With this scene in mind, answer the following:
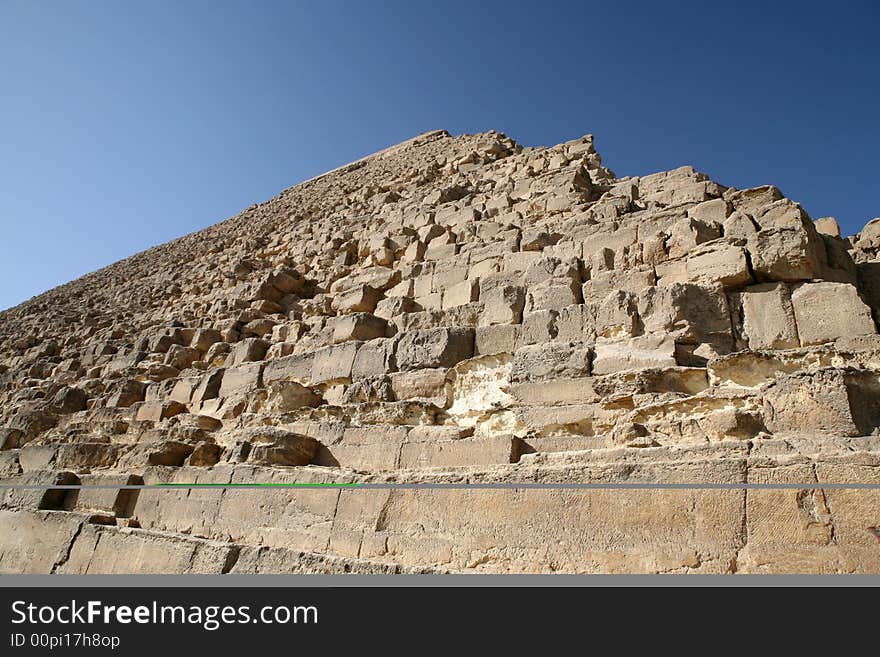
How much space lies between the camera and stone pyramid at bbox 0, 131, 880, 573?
3355 millimetres

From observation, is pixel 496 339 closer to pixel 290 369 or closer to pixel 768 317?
pixel 768 317

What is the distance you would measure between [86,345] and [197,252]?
21.6 feet

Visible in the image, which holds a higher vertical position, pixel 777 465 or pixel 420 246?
pixel 420 246

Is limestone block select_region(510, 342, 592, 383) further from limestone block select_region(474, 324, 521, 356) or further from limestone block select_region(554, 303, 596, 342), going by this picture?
limestone block select_region(474, 324, 521, 356)

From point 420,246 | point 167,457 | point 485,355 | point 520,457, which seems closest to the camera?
point 520,457

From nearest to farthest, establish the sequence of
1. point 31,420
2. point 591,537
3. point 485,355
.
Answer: point 591,537
point 485,355
point 31,420

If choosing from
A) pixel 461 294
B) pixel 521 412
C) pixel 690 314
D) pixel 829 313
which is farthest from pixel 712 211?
pixel 521 412

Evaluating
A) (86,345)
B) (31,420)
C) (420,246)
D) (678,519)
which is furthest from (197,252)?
(678,519)

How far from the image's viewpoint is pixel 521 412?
197 inches

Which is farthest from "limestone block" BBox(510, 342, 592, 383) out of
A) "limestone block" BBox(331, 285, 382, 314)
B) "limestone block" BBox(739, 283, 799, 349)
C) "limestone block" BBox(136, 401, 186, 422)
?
"limestone block" BBox(136, 401, 186, 422)

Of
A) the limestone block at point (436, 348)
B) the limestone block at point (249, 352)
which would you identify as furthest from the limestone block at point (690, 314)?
the limestone block at point (249, 352)
